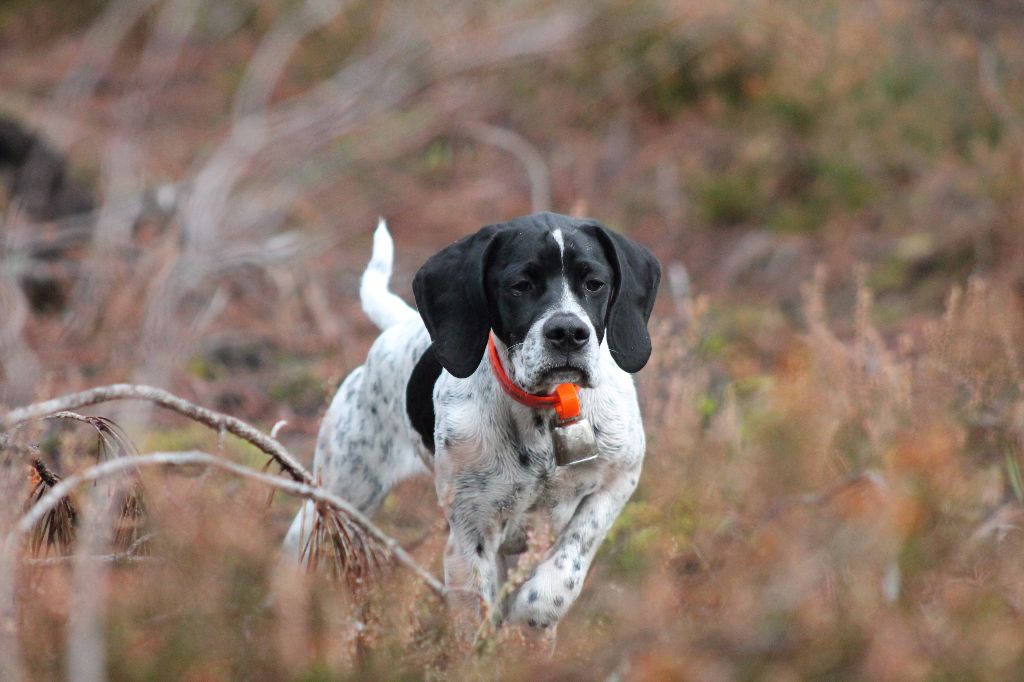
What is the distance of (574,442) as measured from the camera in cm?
395

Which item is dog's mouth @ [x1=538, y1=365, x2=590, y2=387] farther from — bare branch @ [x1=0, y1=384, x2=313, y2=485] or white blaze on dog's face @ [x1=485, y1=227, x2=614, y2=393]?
bare branch @ [x1=0, y1=384, x2=313, y2=485]

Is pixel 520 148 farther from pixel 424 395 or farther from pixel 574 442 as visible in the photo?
pixel 574 442

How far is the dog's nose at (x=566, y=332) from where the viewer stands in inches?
145

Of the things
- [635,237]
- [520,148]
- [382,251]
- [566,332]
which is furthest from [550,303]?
[520,148]

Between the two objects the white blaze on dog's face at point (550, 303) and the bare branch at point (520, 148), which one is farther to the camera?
the bare branch at point (520, 148)

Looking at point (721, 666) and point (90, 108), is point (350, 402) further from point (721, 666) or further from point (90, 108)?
point (90, 108)

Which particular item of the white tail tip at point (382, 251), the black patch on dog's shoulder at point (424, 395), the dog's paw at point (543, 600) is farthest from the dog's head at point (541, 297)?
the white tail tip at point (382, 251)

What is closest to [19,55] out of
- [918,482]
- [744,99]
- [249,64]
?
[249,64]

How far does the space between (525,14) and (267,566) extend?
999 cm

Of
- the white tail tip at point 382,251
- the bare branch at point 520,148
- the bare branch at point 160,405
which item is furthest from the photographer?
the bare branch at point 520,148

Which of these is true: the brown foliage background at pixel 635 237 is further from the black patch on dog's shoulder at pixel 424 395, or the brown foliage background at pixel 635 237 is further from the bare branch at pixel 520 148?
the black patch on dog's shoulder at pixel 424 395

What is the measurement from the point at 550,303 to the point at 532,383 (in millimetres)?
236

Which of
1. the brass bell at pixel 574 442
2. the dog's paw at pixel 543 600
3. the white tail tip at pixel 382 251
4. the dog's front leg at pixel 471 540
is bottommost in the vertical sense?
the dog's paw at pixel 543 600

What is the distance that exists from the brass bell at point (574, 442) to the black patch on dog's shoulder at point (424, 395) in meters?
0.54
